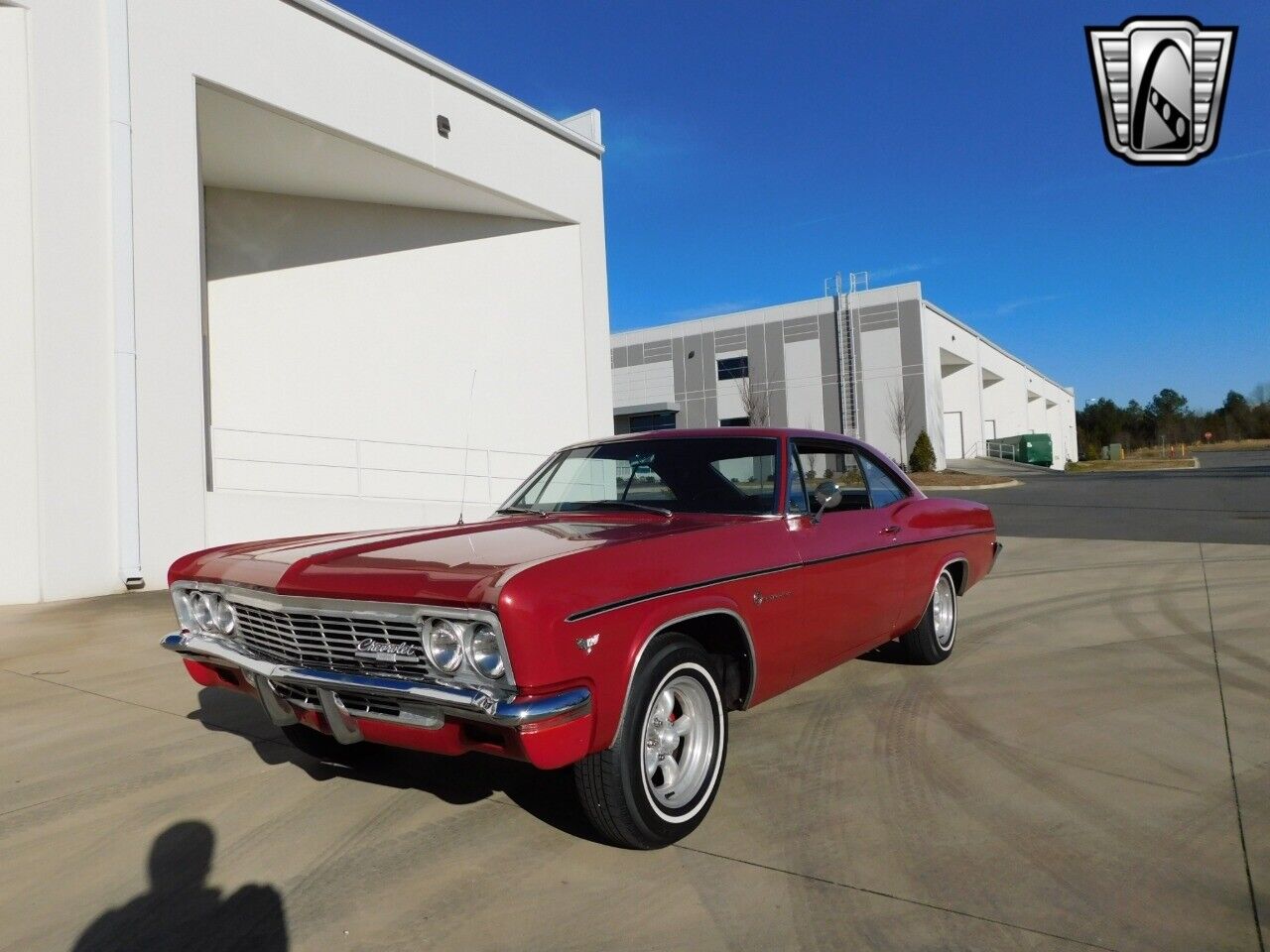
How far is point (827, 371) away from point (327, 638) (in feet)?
141

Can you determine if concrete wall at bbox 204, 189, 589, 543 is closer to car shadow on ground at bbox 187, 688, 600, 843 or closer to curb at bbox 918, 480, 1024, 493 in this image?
car shadow on ground at bbox 187, 688, 600, 843

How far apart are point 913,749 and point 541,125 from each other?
13152mm

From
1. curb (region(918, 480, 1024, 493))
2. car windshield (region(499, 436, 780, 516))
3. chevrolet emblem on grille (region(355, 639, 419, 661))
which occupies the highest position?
car windshield (region(499, 436, 780, 516))

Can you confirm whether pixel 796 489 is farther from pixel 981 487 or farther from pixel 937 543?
pixel 981 487

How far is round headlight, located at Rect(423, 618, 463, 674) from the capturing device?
256cm

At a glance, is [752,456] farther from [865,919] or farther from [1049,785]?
[865,919]

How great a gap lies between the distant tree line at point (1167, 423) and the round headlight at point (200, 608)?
98973 millimetres

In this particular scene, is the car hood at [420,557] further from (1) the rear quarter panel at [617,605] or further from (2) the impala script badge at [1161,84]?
(2) the impala script badge at [1161,84]

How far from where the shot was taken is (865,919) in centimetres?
240

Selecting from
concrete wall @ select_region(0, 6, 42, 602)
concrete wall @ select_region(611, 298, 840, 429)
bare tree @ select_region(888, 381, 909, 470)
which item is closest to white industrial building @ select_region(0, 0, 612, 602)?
concrete wall @ select_region(0, 6, 42, 602)

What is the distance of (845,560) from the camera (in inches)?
160

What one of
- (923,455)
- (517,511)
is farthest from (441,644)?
(923,455)

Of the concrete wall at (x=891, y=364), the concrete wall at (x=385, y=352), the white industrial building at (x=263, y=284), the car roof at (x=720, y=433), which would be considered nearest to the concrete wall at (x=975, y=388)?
the concrete wall at (x=891, y=364)

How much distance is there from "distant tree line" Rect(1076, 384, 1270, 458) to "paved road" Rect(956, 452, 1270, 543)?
73.3 metres
